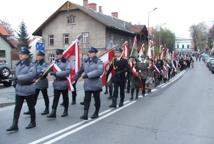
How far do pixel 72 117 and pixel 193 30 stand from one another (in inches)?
5384

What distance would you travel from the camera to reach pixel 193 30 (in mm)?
143375

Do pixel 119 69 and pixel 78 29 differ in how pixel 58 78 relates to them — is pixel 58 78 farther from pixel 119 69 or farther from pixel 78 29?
pixel 78 29

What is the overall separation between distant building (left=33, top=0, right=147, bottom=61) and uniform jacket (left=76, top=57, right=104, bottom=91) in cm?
4033

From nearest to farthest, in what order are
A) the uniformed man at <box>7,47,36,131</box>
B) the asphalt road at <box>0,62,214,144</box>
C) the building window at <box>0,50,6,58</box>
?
the asphalt road at <box>0,62,214,144</box>
the uniformed man at <box>7,47,36,131</box>
the building window at <box>0,50,6,58</box>

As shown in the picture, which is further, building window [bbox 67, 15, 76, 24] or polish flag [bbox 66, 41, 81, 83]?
building window [bbox 67, 15, 76, 24]

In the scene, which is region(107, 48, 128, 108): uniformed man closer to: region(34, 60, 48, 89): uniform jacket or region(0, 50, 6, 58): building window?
region(34, 60, 48, 89): uniform jacket

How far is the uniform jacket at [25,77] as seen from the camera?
28.9ft

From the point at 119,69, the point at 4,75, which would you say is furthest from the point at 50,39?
the point at 119,69

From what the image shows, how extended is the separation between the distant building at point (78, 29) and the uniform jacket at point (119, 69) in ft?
123

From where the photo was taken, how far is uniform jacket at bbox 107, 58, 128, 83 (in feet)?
42.0

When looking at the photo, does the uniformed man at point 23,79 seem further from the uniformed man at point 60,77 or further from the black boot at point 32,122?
the uniformed man at point 60,77

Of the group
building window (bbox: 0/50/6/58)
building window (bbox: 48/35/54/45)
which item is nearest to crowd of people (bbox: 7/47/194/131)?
building window (bbox: 48/35/54/45)

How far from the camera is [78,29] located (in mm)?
53969

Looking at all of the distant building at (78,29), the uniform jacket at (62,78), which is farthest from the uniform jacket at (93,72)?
A: the distant building at (78,29)
